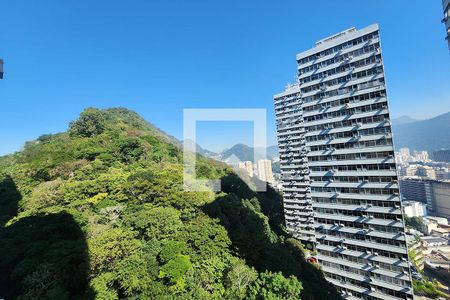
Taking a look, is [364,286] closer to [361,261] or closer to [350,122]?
[361,261]

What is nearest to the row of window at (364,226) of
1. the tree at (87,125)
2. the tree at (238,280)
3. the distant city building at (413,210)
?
the tree at (238,280)

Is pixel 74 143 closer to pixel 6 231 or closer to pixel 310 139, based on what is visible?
pixel 6 231

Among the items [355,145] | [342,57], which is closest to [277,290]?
[355,145]

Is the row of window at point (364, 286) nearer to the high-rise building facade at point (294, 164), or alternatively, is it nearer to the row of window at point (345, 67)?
the row of window at point (345, 67)

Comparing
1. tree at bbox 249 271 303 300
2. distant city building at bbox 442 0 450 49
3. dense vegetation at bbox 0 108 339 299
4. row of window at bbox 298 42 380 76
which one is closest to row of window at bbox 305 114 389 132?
row of window at bbox 298 42 380 76

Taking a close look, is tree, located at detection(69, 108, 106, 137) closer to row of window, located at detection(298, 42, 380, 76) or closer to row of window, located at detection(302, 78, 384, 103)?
row of window, located at detection(298, 42, 380, 76)

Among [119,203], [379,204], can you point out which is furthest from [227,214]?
[379,204]

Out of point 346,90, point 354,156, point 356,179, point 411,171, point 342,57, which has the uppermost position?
point 342,57
